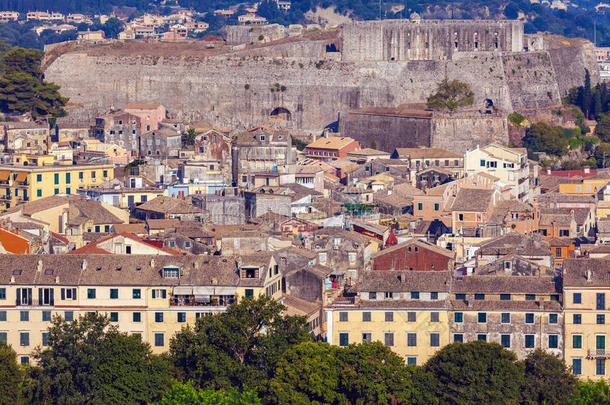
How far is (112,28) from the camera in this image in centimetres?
16950

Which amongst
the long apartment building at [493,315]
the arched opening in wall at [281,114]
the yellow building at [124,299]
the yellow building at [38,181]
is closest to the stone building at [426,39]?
the arched opening in wall at [281,114]

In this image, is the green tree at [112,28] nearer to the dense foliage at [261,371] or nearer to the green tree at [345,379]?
the dense foliage at [261,371]

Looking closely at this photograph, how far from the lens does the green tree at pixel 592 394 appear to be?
42750 mm

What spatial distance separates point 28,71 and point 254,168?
2500cm

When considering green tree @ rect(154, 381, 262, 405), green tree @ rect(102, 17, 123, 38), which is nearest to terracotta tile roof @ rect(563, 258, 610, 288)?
green tree @ rect(154, 381, 262, 405)

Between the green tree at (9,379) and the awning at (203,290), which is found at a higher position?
the awning at (203,290)

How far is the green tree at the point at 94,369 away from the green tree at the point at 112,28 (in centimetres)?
11942

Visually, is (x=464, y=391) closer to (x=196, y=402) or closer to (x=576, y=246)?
(x=196, y=402)

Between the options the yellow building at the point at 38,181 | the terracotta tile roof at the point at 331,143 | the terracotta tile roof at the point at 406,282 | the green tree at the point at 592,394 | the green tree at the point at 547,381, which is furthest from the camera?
the terracotta tile roof at the point at 331,143

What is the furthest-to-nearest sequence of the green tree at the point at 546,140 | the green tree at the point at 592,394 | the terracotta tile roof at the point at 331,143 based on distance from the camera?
the green tree at the point at 546,140, the terracotta tile roof at the point at 331,143, the green tree at the point at 592,394

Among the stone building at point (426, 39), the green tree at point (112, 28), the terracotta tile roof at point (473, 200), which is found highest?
the green tree at point (112, 28)

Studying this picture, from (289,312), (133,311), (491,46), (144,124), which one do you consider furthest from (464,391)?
(491,46)

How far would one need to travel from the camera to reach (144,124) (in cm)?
8688

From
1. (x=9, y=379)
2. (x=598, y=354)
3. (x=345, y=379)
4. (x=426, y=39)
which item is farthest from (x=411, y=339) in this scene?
(x=426, y=39)
